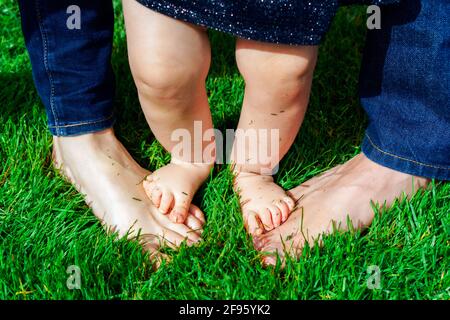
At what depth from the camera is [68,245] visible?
1542 millimetres

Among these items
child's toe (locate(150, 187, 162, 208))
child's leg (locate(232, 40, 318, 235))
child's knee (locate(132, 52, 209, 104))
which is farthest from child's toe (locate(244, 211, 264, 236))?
child's knee (locate(132, 52, 209, 104))

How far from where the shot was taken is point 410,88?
1557 mm

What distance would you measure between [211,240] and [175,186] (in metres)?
0.20

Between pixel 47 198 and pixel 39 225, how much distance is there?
106 mm

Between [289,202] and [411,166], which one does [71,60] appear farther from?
[411,166]

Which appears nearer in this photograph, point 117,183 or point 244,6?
point 244,6

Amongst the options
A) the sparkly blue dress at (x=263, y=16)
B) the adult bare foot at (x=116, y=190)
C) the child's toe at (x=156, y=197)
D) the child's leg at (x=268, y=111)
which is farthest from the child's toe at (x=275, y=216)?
the sparkly blue dress at (x=263, y=16)

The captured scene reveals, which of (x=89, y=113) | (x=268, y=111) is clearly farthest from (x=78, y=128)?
(x=268, y=111)

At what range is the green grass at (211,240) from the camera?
1.42 m

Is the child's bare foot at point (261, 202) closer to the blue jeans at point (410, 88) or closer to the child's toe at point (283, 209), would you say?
the child's toe at point (283, 209)

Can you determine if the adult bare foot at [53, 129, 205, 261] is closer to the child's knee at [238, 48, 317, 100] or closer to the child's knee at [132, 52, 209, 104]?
the child's knee at [132, 52, 209, 104]

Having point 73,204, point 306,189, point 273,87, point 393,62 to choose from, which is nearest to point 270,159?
point 306,189

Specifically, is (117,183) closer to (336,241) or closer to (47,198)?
(47,198)

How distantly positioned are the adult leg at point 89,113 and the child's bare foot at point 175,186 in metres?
0.03
